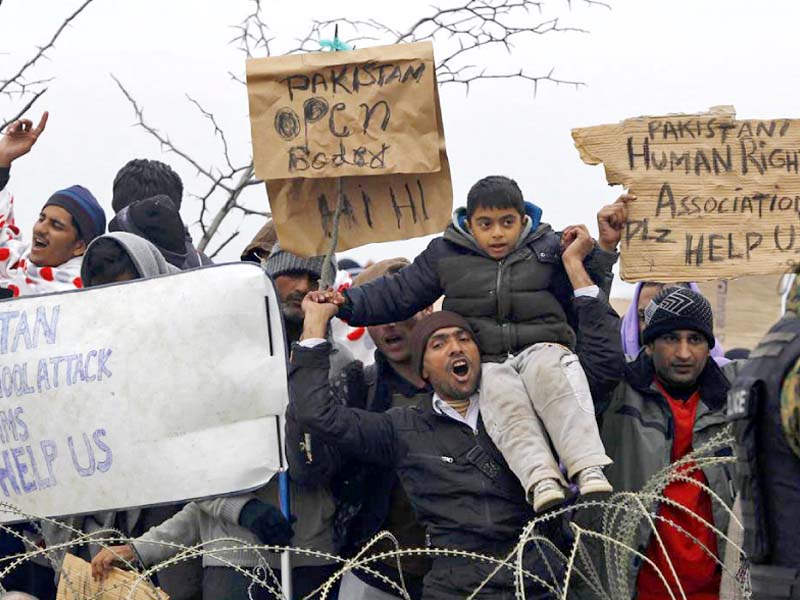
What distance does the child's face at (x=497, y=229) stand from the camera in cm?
518

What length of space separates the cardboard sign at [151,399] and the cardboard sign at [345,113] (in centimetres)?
45

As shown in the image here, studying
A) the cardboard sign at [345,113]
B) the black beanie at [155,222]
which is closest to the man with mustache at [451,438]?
the cardboard sign at [345,113]

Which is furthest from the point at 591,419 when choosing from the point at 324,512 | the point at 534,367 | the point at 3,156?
the point at 3,156

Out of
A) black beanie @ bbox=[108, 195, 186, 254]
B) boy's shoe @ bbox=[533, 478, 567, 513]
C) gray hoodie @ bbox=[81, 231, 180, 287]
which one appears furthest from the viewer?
black beanie @ bbox=[108, 195, 186, 254]

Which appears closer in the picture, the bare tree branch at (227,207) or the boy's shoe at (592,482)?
the boy's shoe at (592,482)

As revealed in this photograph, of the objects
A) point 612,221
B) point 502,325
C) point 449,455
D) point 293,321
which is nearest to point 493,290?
point 502,325

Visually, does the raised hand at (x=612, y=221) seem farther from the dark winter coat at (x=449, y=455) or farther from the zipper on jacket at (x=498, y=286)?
the zipper on jacket at (x=498, y=286)

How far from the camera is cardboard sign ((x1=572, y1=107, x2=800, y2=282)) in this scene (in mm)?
5152

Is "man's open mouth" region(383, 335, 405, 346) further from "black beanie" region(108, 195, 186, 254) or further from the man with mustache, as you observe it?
"black beanie" region(108, 195, 186, 254)

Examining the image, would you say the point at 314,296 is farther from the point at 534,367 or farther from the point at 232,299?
the point at 534,367

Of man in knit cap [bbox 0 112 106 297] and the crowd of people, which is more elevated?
man in knit cap [bbox 0 112 106 297]

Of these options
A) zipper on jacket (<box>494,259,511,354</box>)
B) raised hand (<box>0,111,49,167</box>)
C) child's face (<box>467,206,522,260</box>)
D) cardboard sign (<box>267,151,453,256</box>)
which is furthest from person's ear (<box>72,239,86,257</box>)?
zipper on jacket (<box>494,259,511,354</box>)

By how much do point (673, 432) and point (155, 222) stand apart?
228cm

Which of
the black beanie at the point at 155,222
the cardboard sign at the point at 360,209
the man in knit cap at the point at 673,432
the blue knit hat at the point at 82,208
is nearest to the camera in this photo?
the man in knit cap at the point at 673,432
